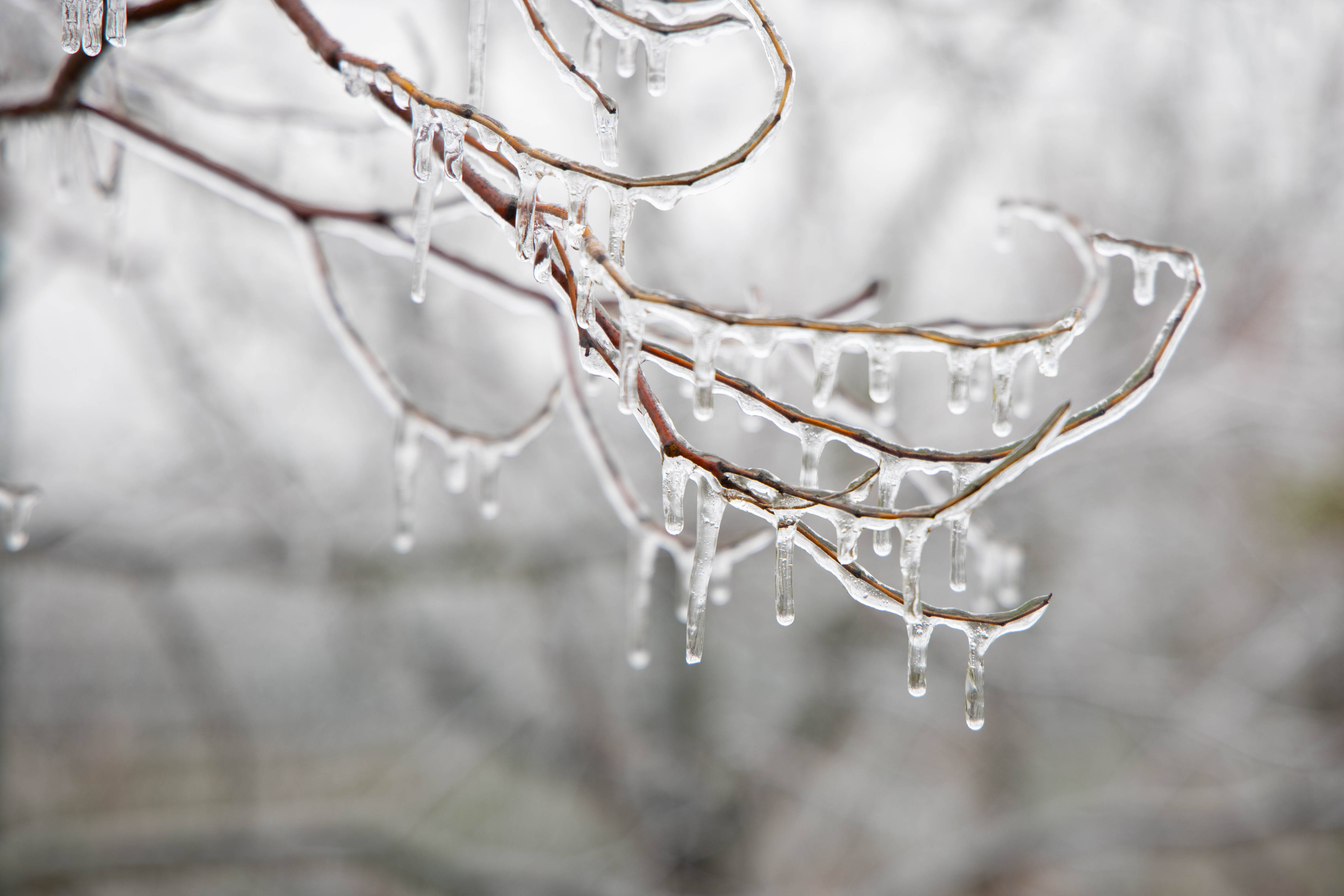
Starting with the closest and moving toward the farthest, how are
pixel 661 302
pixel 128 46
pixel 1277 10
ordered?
pixel 661 302
pixel 128 46
pixel 1277 10

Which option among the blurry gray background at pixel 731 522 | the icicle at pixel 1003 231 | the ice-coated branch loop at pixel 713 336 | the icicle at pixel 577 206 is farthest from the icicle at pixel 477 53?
the blurry gray background at pixel 731 522

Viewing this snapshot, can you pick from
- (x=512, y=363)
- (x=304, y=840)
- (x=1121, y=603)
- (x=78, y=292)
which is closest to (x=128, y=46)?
(x=512, y=363)

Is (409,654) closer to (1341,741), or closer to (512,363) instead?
(512,363)

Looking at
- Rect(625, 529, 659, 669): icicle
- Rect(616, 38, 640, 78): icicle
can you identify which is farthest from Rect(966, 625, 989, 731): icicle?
Rect(616, 38, 640, 78): icicle

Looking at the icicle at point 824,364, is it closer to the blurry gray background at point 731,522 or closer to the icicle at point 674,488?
the icicle at point 674,488

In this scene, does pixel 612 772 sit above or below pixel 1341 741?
below

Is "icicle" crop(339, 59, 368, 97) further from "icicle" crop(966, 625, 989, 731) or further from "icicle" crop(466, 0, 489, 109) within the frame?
"icicle" crop(966, 625, 989, 731)

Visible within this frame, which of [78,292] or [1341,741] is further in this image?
[1341,741]
